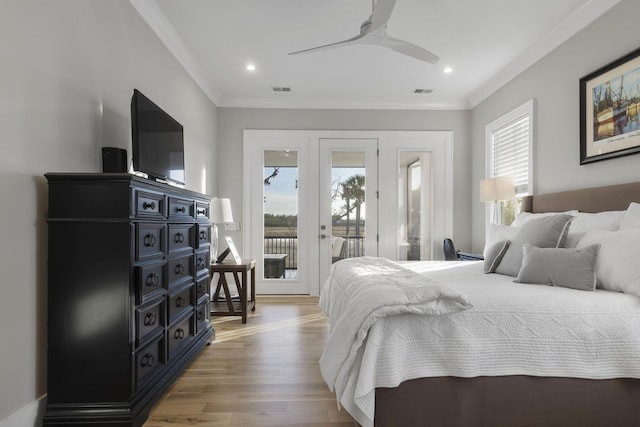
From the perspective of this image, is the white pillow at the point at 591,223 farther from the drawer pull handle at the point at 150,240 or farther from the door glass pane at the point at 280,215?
the door glass pane at the point at 280,215

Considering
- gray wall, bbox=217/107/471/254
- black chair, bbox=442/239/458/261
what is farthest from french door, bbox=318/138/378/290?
black chair, bbox=442/239/458/261

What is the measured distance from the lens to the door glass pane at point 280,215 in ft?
16.4

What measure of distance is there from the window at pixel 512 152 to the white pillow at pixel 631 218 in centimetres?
144

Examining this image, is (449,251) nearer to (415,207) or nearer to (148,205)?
(415,207)

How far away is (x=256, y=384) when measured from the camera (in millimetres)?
2291

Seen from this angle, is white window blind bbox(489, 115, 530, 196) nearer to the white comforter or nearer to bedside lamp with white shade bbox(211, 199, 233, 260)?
the white comforter

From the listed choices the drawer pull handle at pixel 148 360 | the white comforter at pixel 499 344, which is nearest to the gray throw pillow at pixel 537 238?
the white comforter at pixel 499 344

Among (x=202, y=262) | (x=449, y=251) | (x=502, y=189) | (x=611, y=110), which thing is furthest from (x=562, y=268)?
(x=449, y=251)

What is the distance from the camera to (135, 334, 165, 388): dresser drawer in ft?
5.89

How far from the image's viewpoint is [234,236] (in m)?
4.96

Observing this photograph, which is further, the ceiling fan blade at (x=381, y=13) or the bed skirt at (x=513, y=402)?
the ceiling fan blade at (x=381, y=13)

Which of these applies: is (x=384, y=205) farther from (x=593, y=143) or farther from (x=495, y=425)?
(x=495, y=425)

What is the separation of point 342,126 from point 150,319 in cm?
384

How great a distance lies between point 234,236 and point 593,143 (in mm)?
4138
